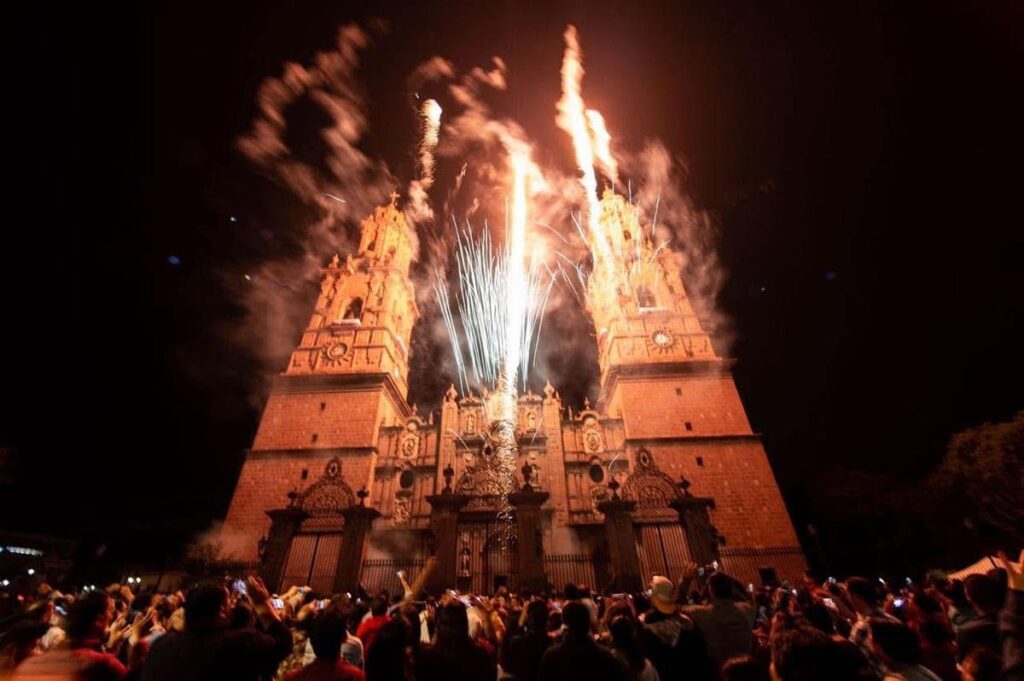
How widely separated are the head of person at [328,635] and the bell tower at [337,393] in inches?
652

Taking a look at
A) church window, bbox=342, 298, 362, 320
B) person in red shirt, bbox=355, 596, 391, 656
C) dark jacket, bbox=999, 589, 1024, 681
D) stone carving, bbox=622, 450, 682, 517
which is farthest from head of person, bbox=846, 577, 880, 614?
church window, bbox=342, 298, 362, 320

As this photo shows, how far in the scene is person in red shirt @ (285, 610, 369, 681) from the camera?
2857 mm

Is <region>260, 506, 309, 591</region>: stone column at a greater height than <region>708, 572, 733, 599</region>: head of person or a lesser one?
greater

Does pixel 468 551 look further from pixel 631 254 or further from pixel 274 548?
pixel 631 254

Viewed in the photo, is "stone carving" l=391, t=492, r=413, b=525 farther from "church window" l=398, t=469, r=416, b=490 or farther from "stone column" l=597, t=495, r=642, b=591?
"stone column" l=597, t=495, r=642, b=591

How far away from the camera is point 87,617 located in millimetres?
3297

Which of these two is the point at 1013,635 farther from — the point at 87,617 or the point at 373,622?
the point at 87,617

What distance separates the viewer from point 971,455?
2258 cm

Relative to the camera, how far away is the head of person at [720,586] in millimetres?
3959

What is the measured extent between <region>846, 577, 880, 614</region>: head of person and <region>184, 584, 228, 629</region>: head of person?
5.09 metres

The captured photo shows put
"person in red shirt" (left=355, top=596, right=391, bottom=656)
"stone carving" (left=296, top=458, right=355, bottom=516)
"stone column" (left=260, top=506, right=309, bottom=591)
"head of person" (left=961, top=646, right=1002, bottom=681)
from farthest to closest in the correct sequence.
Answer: "stone carving" (left=296, top=458, right=355, bottom=516)
"stone column" (left=260, top=506, right=309, bottom=591)
"person in red shirt" (left=355, top=596, right=391, bottom=656)
"head of person" (left=961, top=646, right=1002, bottom=681)

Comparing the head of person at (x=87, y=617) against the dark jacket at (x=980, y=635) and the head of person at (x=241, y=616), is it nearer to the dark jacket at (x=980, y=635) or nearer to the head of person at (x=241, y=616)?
the head of person at (x=241, y=616)

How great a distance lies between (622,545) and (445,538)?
574 cm

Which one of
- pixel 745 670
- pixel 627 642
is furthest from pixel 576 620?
pixel 745 670
